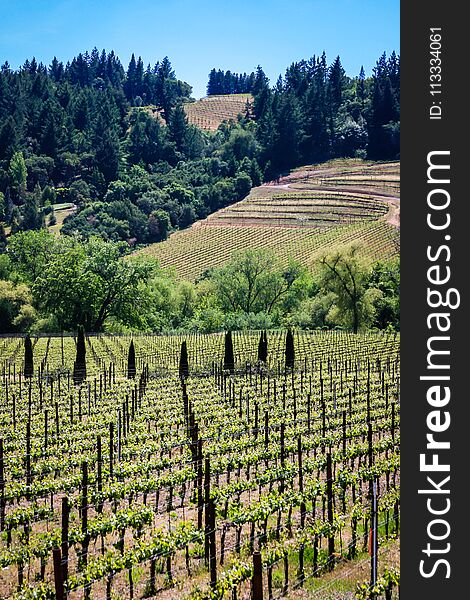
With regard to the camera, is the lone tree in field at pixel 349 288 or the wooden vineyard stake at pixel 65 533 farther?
the lone tree in field at pixel 349 288

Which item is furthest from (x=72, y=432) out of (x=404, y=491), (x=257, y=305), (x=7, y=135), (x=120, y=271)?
(x=7, y=135)

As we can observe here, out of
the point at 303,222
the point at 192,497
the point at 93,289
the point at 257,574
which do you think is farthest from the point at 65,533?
the point at 303,222

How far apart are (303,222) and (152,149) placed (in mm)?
57140

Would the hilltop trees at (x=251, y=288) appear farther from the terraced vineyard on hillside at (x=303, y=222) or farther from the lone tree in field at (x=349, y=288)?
the terraced vineyard on hillside at (x=303, y=222)

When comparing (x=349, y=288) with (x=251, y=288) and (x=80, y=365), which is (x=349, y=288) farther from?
(x=80, y=365)

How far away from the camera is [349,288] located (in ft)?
192

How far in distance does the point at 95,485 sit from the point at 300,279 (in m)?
61.7

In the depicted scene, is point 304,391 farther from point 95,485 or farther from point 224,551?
point 224,551

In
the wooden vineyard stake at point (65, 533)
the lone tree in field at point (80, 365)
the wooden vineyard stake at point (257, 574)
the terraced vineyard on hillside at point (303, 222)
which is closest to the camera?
the wooden vineyard stake at point (257, 574)

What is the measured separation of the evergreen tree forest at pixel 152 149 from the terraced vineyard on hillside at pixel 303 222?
665 cm

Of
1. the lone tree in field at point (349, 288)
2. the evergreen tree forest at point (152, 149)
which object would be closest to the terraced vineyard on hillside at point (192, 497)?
the lone tree in field at point (349, 288)

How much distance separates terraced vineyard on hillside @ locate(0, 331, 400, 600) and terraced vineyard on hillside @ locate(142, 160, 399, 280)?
68.4m

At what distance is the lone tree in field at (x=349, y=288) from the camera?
189 feet

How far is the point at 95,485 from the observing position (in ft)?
45.7
